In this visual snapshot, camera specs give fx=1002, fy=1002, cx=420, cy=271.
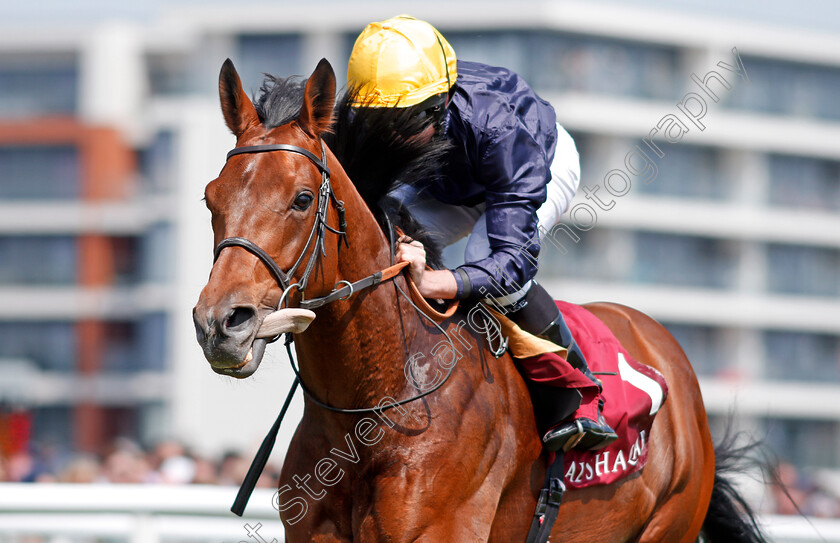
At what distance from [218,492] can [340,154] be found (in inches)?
95.4

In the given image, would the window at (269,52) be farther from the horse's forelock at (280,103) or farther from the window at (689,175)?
the horse's forelock at (280,103)

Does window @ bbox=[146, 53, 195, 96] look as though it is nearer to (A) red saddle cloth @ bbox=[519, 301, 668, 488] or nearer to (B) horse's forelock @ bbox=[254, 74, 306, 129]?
(A) red saddle cloth @ bbox=[519, 301, 668, 488]

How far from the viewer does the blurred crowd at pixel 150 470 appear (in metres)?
6.89

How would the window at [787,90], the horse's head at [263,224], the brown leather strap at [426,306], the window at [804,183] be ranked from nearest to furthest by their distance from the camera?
the horse's head at [263,224]
the brown leather strap at [426,306]
the window at [804,183]
the window at [787,90]

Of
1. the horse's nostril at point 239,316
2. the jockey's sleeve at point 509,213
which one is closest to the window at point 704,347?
the jockey's sleeve at point 509,213

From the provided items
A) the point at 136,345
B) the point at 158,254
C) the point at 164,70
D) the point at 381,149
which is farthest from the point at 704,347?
the point at 381,149

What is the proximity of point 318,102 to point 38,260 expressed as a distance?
3734 cm

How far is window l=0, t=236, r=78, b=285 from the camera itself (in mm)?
36781

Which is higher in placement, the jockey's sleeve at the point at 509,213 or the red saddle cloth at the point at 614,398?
the jockey's sleeve at the point at 509,213

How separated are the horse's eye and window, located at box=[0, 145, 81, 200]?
37063 millimetres

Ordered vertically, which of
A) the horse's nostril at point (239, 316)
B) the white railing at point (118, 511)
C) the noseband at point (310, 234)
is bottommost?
the white railing at point (118, 511)

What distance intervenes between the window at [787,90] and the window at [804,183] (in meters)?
1.79

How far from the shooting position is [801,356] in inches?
1398

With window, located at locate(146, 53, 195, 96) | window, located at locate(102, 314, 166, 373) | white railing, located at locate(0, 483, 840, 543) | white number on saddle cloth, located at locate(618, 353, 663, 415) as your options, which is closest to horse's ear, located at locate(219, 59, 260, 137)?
white number on saddle cloth, located at locate(618, 353, 663, 415)
